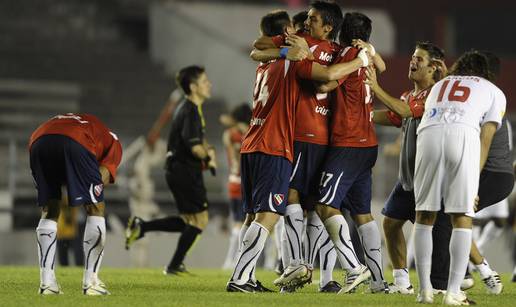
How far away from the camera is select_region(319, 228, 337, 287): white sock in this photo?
1073cm

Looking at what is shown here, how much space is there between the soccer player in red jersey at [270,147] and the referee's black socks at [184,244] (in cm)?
429

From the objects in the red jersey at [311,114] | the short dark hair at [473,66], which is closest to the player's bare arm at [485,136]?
the short dark hair at [473,66]

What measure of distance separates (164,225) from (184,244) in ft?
1.88

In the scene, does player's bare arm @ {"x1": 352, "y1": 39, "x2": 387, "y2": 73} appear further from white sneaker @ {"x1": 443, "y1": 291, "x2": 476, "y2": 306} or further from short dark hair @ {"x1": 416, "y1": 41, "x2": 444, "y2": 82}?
white sneaker @ {"x1": 443, "y1": 291, "x2": 476, "y2": 306}

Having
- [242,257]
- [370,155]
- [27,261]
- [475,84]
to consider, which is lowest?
[27,261]

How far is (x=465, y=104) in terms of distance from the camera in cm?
922

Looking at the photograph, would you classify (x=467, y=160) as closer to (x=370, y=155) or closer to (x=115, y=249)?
(x=370, y=155)

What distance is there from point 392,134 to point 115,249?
532cm

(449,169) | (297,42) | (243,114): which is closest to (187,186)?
(243,114)

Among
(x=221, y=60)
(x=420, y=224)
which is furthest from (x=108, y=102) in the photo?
(x=420, y=224)

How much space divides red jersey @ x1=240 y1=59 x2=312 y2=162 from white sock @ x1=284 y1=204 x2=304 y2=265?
657 mm

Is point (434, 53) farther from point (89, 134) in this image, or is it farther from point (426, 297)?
point (89, 134)

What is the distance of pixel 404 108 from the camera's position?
1015 centimetres

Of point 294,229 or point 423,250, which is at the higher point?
point 423,250
